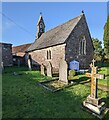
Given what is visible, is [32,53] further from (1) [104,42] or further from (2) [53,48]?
(1) [104,42]

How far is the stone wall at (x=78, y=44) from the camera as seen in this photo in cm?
2070

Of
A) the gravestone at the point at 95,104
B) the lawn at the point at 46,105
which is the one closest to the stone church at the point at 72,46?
the lawn at the point at 46,105

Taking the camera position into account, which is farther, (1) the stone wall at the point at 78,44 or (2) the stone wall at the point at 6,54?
(2) the stone wall at the point at 6,54

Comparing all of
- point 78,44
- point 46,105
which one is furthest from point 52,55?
point 46,105

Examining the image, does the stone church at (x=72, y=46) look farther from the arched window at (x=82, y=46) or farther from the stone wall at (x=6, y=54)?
the stone wall at (x=6, y=54)

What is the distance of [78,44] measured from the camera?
2208 cm

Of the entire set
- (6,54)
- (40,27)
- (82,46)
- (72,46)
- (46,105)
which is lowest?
(46,105)

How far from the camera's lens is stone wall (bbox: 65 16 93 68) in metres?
20.7

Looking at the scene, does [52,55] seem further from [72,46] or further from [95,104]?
[95,104]

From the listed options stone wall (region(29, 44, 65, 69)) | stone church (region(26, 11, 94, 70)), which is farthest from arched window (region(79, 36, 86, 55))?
stone wall (region(29, 44, 65, 69))

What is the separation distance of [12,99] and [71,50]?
1444 cm

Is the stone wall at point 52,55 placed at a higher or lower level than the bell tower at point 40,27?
lower

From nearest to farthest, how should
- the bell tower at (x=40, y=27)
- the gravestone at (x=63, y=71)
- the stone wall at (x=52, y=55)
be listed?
the gravestone at (x=63, y=71) → the stone wall at (x=52, y=55) → the bell tower at (x=40, y=27)

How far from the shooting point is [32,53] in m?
30.3
